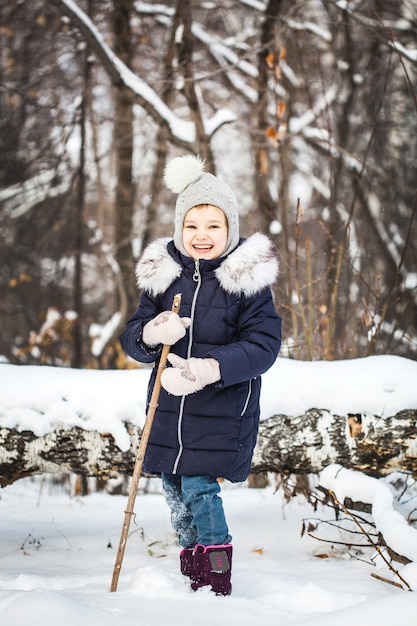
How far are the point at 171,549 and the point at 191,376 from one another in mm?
1204

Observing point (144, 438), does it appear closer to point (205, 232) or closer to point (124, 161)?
point (205, 232)

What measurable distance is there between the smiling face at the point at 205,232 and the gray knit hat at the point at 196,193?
0.03m

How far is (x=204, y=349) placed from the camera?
8.13 feet

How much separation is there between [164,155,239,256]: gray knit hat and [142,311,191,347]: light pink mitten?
0.36 m

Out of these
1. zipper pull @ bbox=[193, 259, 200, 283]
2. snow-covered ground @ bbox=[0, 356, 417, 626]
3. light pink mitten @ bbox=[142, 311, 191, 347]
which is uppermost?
zipper pull @ bbox=[193, 259, 200, 283]

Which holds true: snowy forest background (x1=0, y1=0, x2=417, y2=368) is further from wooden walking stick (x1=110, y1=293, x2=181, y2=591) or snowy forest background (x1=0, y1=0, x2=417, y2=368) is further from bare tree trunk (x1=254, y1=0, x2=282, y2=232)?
wooden walking stick (x1=110, y1=293, x2=181, y2=591)

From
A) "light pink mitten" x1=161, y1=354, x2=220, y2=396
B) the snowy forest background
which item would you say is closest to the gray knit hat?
"light pink mitten" x1=161, y1=354, x2=220, y2=396

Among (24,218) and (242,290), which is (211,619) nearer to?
(242,290)

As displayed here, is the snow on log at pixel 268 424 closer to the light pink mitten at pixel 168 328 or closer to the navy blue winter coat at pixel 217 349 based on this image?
the navy blue winter coat at pixel 217 349

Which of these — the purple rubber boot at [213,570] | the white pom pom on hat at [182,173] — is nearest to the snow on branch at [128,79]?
the white pom pom on hat at [182,173]

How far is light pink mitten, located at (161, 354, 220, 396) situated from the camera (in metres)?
2.27

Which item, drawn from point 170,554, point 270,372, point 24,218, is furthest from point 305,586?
point 24,218

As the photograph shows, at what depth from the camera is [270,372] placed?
324 cm

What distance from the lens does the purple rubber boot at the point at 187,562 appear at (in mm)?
2535
